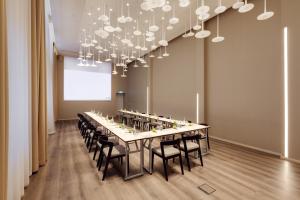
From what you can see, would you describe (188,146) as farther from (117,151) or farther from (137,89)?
(137,89)

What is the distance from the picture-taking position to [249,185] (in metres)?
2.69

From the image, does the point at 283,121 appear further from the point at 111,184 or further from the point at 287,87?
the point at 111,184

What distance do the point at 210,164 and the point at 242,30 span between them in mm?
4112

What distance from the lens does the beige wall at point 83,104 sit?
10008 millimetres

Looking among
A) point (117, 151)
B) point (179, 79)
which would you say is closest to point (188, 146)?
point (117, 151)

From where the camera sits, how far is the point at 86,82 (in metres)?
10.7

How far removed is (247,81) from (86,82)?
950cm

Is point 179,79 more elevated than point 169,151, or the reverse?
point 179,79

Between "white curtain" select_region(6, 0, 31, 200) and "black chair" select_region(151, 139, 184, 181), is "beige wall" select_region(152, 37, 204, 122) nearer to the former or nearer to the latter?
"black chair" select_region(151, 139, 184, 181)

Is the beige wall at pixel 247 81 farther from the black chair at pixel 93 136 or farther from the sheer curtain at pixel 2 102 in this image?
the sheer curtain at pixel 2 102

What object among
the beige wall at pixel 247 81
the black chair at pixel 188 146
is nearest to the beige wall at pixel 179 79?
the beige wall at pixel 247 81

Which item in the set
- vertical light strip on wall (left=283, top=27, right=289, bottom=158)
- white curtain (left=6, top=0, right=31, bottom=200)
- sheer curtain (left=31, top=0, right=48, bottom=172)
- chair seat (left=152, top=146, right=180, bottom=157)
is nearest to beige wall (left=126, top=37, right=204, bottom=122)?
vertical light strip on wall (left=283, top=27, right=289, bottom=158)

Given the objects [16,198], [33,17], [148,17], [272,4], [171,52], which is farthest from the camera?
[171,52]

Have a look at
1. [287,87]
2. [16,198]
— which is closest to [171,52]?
[287,87]
